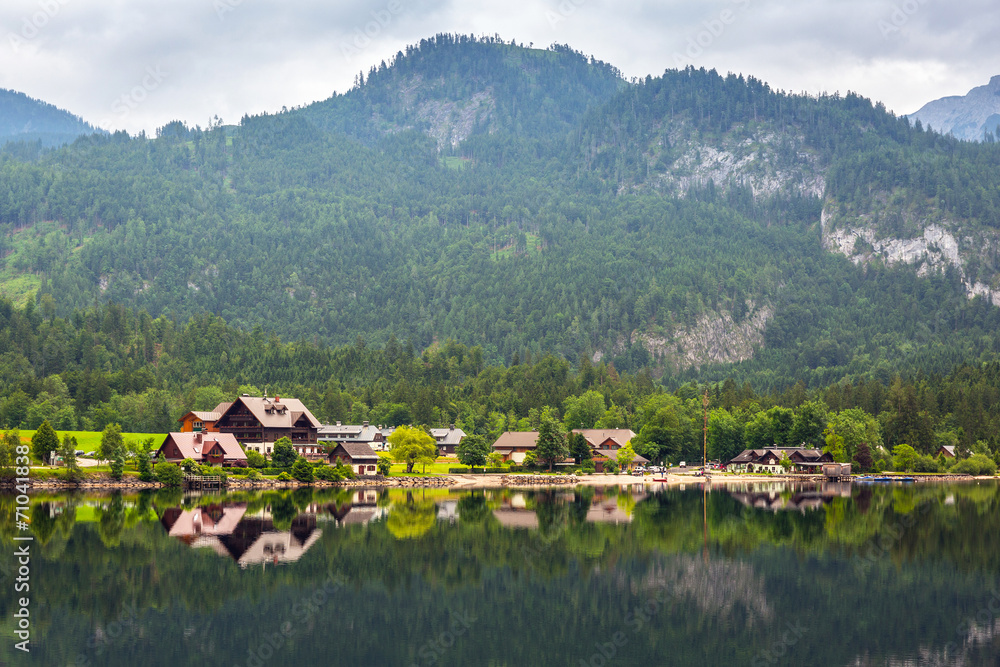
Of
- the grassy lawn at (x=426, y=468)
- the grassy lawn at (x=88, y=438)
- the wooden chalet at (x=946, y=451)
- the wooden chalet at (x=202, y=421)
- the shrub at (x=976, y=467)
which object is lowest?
the shrub at (x=976, y=467)

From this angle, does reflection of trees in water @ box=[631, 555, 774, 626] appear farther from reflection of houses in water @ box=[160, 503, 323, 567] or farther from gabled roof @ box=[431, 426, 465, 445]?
gabled roof @ box=[431, 426, 465, 445]

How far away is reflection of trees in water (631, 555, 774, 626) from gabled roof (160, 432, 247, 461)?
62.1 m

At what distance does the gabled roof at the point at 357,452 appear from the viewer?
11156 centimetres

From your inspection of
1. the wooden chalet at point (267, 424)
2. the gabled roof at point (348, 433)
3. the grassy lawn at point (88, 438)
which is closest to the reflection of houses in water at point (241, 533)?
the grassy lawn at point (88, 438)

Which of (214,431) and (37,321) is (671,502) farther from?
(37,321)

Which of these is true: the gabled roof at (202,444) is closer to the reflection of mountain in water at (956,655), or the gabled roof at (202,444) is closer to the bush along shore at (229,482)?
the bush along shore at (229,482)

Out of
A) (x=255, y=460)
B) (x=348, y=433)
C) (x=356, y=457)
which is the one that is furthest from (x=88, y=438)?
(x=348, y=433)

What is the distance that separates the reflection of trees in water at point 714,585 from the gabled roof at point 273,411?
7179 cm

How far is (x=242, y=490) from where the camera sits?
309ft

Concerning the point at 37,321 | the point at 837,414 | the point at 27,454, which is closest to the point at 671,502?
the point at 27,454

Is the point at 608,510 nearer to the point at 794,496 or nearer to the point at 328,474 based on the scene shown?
the point at 794,496

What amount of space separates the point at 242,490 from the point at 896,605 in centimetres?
6473

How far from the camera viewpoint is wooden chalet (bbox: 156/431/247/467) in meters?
104

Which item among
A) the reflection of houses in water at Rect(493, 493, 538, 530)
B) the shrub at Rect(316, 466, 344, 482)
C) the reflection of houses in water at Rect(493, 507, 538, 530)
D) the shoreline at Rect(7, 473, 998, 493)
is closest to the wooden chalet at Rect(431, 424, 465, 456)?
the shoreline at Rect(7, 473, 998, 493)
